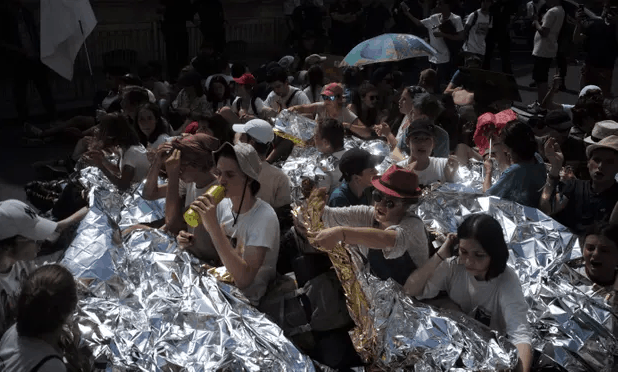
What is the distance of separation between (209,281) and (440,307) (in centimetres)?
120

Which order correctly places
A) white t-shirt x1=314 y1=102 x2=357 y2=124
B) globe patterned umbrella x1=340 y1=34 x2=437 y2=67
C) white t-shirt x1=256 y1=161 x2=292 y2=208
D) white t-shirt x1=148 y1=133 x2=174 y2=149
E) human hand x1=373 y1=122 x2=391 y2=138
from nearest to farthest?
white t-shirt x1=256 y1=161 x2=292 y2=208 < white t-shirt x1=148 y1=133 x2=174 y2=149 < human hand x1=373 y1=122 x2=391 y2=138 < white t-shirt x1=314 y1=102 x2=357 y2=124 < globe patterned umbrella x1=340 y1=34 x2=437 y2=67

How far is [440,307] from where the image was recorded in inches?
154

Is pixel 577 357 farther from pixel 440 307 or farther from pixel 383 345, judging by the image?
pixel 383 345

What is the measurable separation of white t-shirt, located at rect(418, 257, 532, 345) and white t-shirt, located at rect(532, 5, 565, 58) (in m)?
8.74

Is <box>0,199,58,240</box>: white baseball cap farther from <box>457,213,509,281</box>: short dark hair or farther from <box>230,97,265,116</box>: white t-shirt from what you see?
<box>230,97,265,116</box>: white t-shirt

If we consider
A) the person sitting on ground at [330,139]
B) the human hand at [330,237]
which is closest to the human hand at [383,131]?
the person sitting on ground at [330,139]

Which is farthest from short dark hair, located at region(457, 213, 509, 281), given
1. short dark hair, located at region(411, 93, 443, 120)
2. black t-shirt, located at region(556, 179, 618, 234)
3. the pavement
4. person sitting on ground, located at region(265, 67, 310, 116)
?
the pavement

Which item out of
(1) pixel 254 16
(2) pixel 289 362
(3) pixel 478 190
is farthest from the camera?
(1) pixel 254 16

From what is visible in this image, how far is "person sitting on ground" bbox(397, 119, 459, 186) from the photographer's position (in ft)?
18.8

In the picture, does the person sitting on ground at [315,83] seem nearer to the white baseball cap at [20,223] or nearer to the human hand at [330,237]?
the human hand at [330,237]

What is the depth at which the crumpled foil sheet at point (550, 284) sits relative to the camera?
388cm

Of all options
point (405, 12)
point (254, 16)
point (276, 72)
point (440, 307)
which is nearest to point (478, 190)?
point (440, 307)

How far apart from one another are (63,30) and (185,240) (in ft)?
16.7

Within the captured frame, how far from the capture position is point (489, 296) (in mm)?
3848
